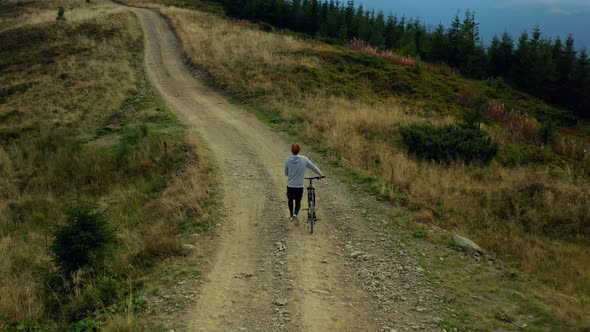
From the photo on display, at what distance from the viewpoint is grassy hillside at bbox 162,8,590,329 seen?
10.6 meters

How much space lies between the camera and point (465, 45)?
5038 centimetres

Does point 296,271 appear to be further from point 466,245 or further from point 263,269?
point 466,245

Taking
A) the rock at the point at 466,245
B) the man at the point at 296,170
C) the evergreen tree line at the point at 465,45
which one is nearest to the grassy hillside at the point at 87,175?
the man at the point at 296,170

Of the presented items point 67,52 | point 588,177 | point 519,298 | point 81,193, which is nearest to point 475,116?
point 588,177

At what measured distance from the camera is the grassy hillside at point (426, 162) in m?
10.6

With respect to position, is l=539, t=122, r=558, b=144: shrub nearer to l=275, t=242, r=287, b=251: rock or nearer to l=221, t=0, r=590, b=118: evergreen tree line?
l=275, t=242, r=287, b=251: rock

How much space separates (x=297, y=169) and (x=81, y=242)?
4795mm

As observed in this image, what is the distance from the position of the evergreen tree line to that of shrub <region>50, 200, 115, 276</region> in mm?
39308

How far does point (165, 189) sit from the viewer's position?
46.4 ft

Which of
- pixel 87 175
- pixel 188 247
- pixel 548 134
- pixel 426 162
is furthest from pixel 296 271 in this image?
pixel 548 134

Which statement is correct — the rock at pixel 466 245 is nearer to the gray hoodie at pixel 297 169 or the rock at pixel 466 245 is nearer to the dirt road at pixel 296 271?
the dirt road at pixel 296 271

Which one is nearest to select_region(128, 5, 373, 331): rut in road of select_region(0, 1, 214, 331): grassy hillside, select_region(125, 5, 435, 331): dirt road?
select_region(125, 5, 435, 331): dirt road

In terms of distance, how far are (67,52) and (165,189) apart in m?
26.2

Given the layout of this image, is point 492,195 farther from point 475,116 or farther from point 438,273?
point 475,116
